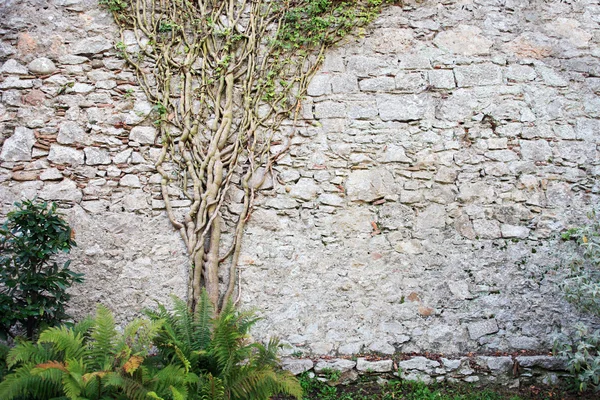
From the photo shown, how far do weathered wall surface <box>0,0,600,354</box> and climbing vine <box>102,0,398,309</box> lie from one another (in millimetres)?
152

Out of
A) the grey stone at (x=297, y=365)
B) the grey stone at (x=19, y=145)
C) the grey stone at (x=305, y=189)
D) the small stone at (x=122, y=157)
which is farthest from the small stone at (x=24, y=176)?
the grey stone at (x=297, y=365)

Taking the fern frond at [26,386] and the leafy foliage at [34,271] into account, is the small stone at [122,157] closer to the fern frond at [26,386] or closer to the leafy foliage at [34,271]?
the leafy foliage at [34,271]

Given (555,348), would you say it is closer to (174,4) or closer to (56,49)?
(174,4)

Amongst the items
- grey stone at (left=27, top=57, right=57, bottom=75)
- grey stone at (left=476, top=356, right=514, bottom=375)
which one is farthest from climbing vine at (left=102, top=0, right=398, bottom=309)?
grey stone at (left=476, top=356, right=514, bottom=375)

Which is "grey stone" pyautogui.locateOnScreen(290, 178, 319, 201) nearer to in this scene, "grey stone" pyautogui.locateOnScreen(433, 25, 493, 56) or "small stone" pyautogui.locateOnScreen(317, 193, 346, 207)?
"small stone" pyautogui.locateOnScreen(317, 193, 346, 207)

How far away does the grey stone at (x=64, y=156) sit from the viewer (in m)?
4.15

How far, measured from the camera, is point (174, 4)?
14.4 feet

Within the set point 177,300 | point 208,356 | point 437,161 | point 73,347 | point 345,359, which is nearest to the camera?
point 73,347

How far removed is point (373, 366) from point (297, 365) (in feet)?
2.02

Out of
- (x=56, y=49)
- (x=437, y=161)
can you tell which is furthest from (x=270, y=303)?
(x=56, y=49)

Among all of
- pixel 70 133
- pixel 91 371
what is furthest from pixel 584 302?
pixel 70 133

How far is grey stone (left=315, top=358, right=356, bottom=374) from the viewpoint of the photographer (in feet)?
12.7

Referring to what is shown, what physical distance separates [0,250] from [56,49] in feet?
6.03

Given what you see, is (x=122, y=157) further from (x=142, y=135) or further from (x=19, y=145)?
(x=19, y=145)
